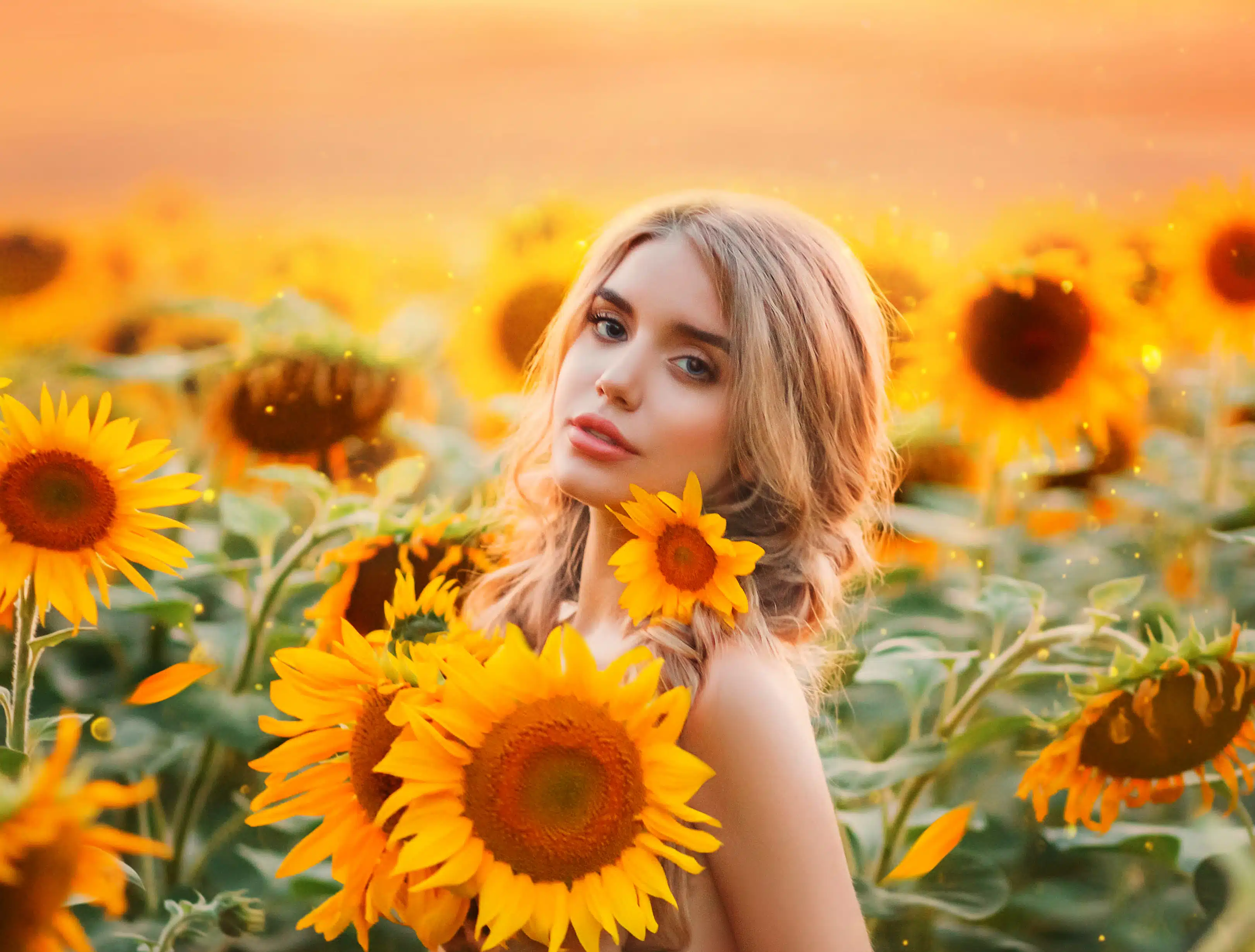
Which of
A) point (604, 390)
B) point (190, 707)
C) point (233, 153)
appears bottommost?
point (190, 707)

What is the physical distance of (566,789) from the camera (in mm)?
571

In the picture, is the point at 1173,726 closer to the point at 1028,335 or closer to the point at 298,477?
the point at 1028,335

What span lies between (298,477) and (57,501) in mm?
162

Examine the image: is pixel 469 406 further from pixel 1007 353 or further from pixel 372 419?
pixel 1007 353

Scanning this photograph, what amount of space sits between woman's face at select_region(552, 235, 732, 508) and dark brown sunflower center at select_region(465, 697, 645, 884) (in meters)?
0.17

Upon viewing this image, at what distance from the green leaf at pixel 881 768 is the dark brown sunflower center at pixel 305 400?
437 mm

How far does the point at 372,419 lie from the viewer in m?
0.87

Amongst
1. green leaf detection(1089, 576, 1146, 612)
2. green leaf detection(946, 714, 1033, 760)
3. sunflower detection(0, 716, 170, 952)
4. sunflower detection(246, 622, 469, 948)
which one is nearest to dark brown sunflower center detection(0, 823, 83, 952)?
sunflower detection(0, 716, 170, 952)

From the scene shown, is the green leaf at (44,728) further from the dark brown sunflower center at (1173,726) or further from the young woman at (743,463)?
the dark brown sunflower center at (1173,726)

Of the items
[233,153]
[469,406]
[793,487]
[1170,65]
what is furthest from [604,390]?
[1170,65]

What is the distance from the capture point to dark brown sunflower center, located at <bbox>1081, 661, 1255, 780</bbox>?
84 cm

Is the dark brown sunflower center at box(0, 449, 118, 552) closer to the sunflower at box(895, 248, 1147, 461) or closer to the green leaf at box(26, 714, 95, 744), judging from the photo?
the green leaf at box(26, 714, 95, 744)

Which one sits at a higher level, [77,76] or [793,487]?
[77,76]

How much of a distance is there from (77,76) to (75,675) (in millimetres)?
426
